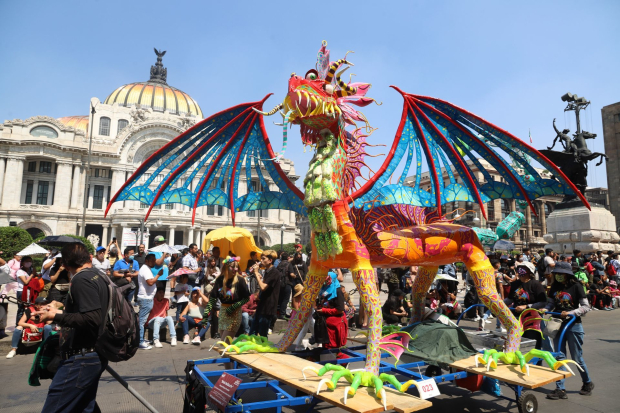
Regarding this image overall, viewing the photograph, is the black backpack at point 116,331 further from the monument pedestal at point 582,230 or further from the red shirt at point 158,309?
the monument pedestal at point 582,230

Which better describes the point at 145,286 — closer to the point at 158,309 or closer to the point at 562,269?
the point at 158,309

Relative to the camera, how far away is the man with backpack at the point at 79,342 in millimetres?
2771

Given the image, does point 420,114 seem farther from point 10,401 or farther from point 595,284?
point 595,284

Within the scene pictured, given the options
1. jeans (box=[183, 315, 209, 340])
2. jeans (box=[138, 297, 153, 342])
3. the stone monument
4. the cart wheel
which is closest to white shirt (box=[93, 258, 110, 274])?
jeans (box=[138, 297, 153, 342])

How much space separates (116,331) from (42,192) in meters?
45.4

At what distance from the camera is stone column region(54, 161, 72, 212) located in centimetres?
3903

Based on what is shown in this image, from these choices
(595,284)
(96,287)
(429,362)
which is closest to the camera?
(96,287)

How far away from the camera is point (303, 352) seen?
14.0 ft

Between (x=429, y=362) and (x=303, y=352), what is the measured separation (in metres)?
1.30

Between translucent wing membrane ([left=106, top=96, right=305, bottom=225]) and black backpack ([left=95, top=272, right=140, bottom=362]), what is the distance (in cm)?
170

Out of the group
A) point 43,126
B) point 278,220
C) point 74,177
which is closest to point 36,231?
point 74,177

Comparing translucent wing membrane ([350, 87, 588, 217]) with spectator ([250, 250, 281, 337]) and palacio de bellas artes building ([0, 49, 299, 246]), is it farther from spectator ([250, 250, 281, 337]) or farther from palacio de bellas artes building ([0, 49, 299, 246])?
palacio de bellas artes building ([0, 49, 299, 246])

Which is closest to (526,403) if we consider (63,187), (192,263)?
(192,263)

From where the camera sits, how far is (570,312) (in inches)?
187
